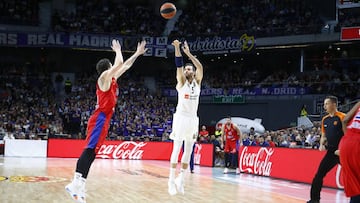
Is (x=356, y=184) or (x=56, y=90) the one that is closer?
(x=356, y=184)

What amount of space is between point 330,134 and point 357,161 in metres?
3.52

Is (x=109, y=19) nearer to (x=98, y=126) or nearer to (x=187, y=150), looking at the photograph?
(x=187, y=150)

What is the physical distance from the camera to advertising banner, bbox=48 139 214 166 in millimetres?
23297

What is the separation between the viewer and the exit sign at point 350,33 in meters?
26.7

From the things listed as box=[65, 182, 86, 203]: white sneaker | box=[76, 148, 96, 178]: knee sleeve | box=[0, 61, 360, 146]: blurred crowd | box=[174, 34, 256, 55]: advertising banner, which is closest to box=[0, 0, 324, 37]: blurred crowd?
Result: box=[174, 34, 256, 55]: advertising banner

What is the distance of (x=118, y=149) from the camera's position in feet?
77.2

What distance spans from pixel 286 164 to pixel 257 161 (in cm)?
176

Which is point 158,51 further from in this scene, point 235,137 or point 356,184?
point 356,184

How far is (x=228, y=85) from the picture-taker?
34.0 metres

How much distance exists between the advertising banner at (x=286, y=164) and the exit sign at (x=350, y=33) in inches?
→ 490

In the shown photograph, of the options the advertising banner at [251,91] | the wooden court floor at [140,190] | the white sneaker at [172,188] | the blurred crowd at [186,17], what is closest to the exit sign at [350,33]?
the blurred crowd at [186,17]

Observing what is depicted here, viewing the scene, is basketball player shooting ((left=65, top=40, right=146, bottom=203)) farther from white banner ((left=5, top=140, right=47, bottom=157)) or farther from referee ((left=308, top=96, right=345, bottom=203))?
white banner ((left=5, top=140, right=47, bottom=157))

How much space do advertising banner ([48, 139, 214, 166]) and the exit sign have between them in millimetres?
11882

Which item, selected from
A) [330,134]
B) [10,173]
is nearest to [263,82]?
[10,173]
